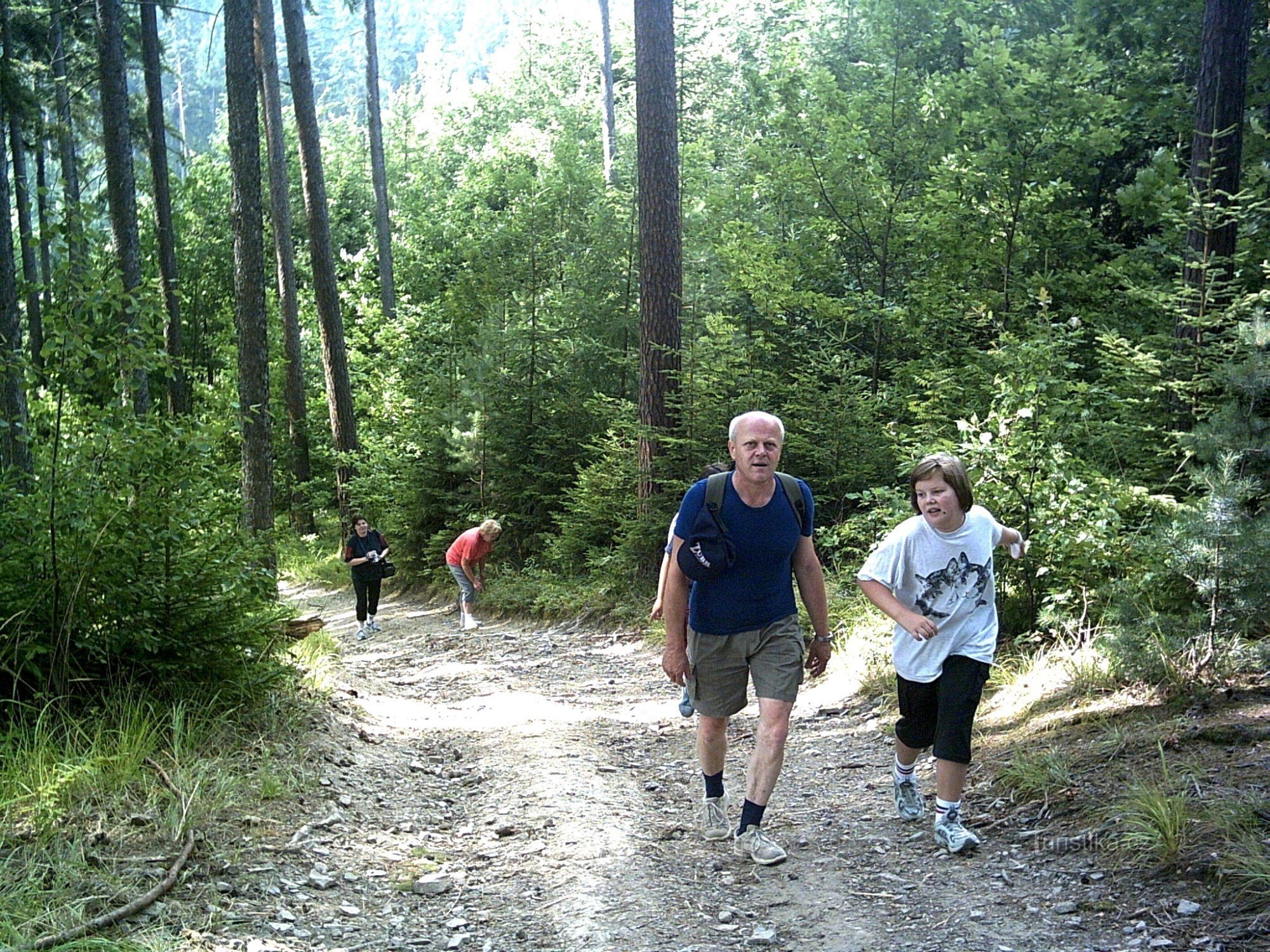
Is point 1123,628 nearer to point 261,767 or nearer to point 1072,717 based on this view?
point 1072,717

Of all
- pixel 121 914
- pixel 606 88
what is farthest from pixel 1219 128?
pixel 606 88

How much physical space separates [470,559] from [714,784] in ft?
32.6

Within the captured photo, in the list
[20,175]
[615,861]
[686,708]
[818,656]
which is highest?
[20,175]

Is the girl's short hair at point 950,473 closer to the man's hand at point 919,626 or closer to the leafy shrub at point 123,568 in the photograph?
the man's hand at point 919,626

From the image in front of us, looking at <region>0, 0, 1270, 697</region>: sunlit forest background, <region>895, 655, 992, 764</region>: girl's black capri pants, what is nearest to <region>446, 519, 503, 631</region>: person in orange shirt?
<region>0, 0, 1270, 697</region>: sunlit forest background

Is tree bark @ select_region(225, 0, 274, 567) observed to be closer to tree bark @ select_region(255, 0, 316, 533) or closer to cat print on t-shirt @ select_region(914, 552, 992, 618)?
tree bark @ select_region(255, 0, 316, 533)

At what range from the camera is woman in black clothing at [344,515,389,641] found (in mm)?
14820

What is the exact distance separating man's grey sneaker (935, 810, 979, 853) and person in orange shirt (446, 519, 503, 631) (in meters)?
10.3

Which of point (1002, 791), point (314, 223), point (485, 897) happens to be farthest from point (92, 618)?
point (314, 223)

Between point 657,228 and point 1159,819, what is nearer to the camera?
point 1159,819

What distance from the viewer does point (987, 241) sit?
13336 millimetres

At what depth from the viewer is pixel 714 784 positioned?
5539 millimetres

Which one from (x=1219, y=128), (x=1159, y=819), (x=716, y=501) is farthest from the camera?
(x=1219, y=128)

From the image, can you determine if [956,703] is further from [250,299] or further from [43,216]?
[250,299]
